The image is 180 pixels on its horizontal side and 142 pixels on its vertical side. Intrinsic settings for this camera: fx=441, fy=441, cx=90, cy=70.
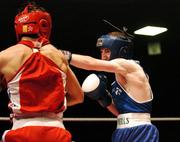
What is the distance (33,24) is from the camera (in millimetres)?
2068

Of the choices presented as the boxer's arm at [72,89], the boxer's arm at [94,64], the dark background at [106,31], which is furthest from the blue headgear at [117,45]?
the dark background at [106,31]

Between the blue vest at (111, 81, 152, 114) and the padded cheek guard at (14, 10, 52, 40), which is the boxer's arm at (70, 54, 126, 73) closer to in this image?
the blue vest at (111, 81, 152, 114)

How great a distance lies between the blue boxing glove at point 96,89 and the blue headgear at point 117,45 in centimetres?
21

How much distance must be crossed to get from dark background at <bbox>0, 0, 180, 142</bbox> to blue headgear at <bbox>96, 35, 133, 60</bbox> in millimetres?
1792

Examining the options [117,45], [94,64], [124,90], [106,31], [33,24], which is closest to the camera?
[33,24]

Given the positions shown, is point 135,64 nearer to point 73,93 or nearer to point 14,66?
point 73,93

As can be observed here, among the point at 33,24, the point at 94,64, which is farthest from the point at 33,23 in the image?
the point at 94,64

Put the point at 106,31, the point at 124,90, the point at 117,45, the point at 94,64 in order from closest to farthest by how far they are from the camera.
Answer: the point at 94,64 → the point at 124,90 → the point at 117,45 → the point at 106,31

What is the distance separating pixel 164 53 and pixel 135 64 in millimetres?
3688

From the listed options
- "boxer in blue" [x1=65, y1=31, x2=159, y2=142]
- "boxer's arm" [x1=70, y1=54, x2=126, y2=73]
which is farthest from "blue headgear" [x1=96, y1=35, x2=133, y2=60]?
"boxer's arm" [x1=70, y1=54, x2=126, y2=73]

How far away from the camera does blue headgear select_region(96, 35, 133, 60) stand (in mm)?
3186

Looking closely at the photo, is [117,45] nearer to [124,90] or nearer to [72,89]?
[124,90]

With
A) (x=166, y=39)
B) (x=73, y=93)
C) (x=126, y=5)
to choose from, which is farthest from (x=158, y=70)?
(x=73, y=93)

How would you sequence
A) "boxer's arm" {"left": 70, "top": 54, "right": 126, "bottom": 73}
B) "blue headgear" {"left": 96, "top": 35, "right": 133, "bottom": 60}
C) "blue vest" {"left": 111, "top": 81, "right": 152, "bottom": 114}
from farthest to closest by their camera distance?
"blue headgear" {"left": 96, "top": 35, "right": 133, "bottom": 60}, "blue vest" {"left": 111, "top": 81, "right": 152, "bottom": 114}, "boxer's arm" {"left": 70, "top": 54, "right": 126, "bottom": 73}
